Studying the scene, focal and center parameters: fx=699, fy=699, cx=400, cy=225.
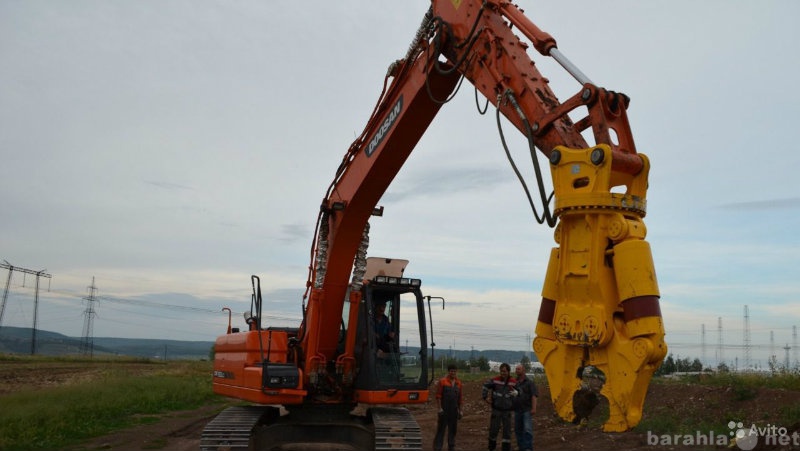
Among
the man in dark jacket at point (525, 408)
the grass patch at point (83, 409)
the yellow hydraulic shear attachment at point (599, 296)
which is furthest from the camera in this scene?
the grass patch at point (83, 409)

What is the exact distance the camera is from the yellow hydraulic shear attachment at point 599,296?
15.6ft

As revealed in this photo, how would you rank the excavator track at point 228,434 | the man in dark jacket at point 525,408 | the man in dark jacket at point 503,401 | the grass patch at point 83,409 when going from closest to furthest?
1. the excavator track at point 228,434
2. the man in dark jacket at point 525,408
3. the man in dark jacket at point 503,401
4. the grass patch at point 83,409

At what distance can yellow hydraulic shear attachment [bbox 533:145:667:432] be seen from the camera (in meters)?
4.75

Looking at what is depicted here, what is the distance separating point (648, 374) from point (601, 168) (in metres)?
1.50

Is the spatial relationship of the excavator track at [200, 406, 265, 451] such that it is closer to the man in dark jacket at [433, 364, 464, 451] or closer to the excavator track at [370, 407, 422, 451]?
the excavator track at [370, 407, 422, 451]

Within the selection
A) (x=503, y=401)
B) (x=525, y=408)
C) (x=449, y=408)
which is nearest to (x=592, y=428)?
(x=525, y=408)

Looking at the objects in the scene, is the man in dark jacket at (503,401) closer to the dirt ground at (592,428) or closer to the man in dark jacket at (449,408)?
the man in dark jacket at (449,408)

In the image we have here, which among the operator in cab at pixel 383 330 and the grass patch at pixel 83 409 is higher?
the operator in cab at pixel 383 330

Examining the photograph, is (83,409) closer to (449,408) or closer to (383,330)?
(449,408)

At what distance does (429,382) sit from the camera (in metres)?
10.8

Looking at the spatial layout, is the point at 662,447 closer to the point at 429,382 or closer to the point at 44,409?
the point at 429,382

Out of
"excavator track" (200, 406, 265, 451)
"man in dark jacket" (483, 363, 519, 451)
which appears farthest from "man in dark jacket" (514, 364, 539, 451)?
"excavator track" (200, 406, 265, 451)

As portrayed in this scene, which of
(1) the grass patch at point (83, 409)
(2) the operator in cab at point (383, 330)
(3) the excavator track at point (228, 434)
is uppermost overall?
(2) the operator in cab at point (383, 330)

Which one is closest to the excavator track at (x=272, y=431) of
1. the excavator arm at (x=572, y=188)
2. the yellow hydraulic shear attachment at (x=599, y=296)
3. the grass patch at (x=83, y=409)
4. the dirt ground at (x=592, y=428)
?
the dirt ground at (x=592, y=428)
